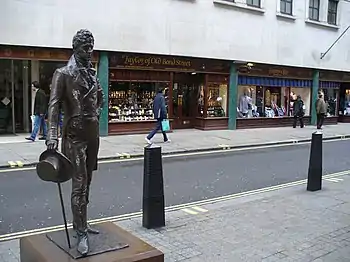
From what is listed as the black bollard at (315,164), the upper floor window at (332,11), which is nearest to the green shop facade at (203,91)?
the upper floor window at (332,11)

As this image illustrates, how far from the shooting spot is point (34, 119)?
46.4 feet

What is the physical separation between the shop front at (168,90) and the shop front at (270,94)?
1.33m

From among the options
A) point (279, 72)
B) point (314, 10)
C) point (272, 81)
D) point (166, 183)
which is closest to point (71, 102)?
point (166, 183)

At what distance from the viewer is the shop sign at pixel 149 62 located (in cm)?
1648

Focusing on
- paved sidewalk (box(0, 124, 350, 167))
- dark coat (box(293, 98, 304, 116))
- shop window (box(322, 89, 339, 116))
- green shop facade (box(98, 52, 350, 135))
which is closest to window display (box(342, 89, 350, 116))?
shop window (box(322, 89, 339, 116))

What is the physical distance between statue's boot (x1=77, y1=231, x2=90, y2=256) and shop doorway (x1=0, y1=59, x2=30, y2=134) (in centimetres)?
1325

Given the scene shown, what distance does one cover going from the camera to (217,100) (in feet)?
65.8

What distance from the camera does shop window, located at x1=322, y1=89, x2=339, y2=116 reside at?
26.4 meters

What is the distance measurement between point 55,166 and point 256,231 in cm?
322

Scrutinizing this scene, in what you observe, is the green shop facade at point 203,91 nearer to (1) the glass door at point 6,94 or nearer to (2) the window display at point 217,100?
Result: (2) the window display at point 217,100

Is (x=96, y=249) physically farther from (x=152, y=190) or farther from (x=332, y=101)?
(x=332, y=101)

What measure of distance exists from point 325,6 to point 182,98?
10834mm

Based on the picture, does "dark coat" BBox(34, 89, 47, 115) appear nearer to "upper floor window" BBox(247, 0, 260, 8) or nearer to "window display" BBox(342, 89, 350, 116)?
"upper floor window" BBox(247, 0, 260, 8)

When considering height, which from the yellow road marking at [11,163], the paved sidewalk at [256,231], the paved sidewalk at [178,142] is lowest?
the paved sidewalk at [256,231]
